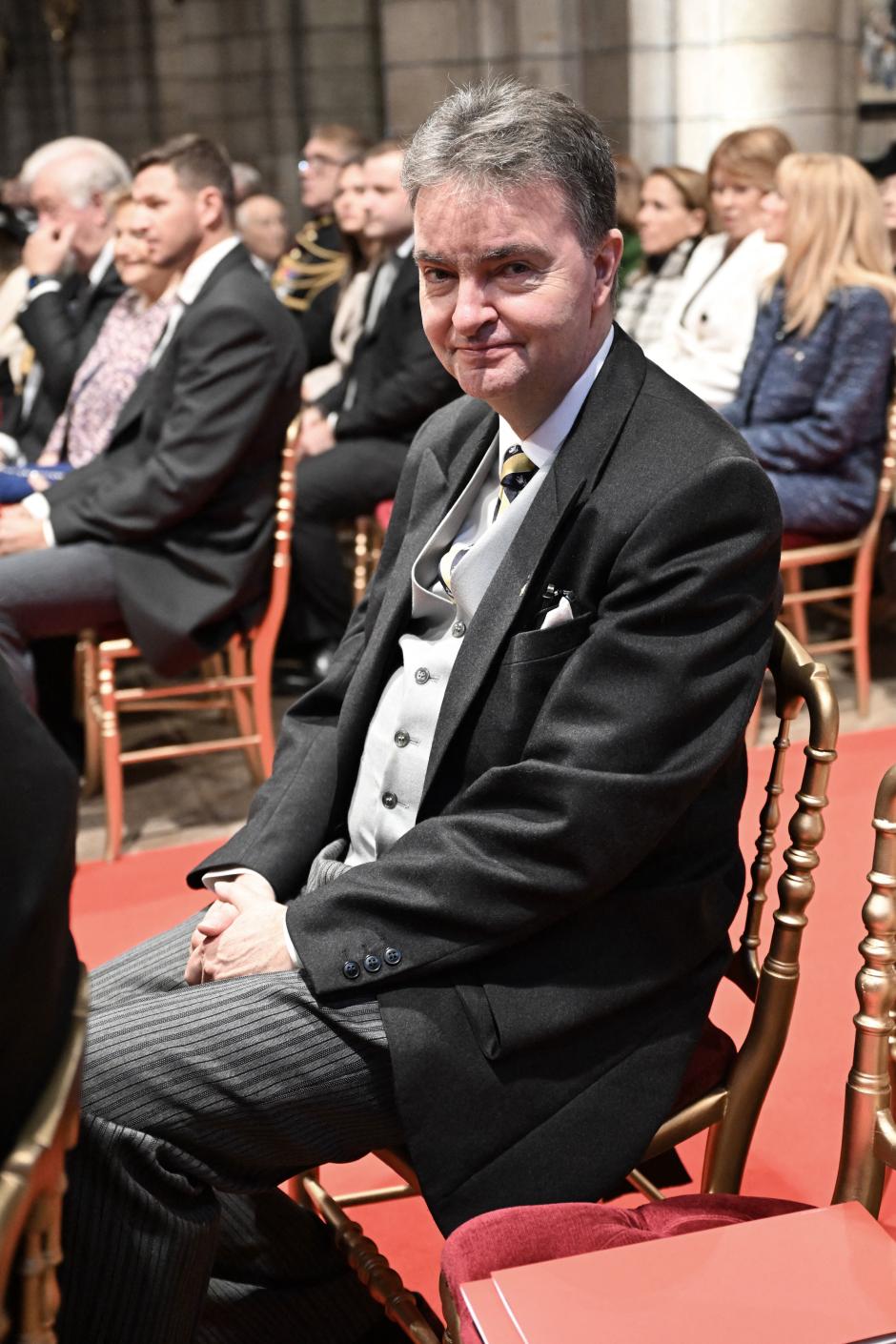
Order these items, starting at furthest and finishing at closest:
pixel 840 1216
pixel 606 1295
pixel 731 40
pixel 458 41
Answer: pixel 458 41 → pixel 731 40 → pixel 840 1216 → pixel 606 1295

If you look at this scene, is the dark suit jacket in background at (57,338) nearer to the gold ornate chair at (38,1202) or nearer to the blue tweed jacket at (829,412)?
the blue tweed jacket at (829,412)

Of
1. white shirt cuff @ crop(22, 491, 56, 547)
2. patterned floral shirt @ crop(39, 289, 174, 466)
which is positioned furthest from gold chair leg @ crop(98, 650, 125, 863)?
patterned floral shirt @ crop(39, 289, 174, 466)

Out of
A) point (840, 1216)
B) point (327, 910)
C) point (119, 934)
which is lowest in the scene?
point (119, 934)

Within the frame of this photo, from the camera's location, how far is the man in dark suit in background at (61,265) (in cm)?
536

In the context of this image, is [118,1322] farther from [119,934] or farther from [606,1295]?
[119,934]

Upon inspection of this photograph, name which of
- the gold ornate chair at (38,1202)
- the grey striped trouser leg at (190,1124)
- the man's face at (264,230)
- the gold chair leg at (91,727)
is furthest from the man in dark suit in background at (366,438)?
the gold ornate chair at (38,1202)

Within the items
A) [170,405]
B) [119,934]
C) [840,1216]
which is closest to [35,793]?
[840,1216]

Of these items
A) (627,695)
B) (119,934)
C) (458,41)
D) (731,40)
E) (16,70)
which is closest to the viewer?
(627,695)

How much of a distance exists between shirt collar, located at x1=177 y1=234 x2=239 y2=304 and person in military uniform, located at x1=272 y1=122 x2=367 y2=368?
96.8 inches

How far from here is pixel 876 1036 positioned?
1.64 m

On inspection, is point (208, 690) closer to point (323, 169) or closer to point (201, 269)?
point (201, 269)

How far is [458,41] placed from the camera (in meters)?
8.44

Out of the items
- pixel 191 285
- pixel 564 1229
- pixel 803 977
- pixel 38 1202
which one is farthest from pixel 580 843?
pixel 191 285

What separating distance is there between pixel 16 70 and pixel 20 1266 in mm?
13148
